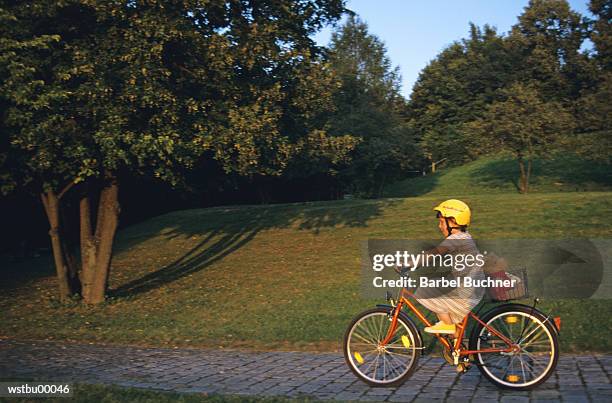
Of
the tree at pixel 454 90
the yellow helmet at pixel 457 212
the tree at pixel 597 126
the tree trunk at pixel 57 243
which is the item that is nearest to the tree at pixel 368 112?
the tree at pixel 597 126

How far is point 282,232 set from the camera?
22.2m

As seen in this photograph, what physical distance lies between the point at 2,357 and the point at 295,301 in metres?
5.63

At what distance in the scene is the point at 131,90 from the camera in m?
10.9

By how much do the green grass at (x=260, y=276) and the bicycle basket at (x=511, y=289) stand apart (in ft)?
8.65

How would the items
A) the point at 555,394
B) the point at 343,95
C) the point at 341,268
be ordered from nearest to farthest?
the point at 555,394, the point at 341,268, the point at 343,95

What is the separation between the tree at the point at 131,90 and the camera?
35.7 ft

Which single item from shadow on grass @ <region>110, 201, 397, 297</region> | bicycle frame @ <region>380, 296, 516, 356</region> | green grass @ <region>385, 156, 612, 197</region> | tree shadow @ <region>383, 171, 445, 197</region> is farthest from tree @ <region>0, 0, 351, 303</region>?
tree shadow @ <region>383, 171, 445, 197</region>

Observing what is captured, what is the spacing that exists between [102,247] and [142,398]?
25.2ft

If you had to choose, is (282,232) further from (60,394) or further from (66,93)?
(60,394)

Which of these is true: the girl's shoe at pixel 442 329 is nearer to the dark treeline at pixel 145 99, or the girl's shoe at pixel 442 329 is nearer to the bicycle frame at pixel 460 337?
the bicycle frame at pixel 460 337

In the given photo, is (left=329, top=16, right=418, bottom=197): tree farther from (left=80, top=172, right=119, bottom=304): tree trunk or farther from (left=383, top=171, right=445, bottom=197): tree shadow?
(left=80, top=172, right=119, bottom=304): tree trunk

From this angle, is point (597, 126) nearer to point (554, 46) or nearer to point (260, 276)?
point (260, 276)

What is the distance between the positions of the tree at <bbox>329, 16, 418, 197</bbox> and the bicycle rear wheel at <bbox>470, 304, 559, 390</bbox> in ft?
68.0

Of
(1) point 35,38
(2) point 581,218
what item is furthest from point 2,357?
(2) point 581,218
